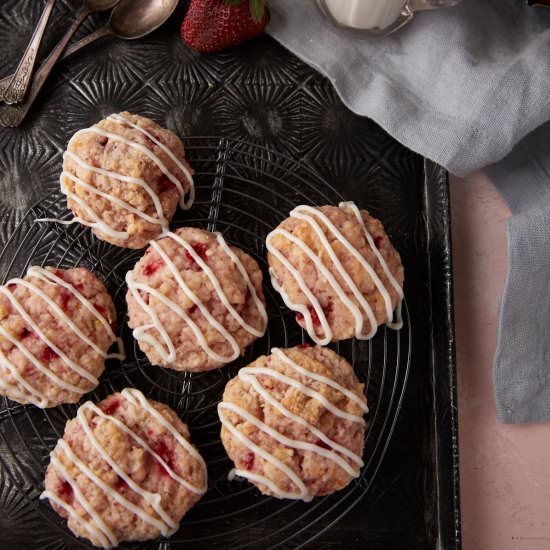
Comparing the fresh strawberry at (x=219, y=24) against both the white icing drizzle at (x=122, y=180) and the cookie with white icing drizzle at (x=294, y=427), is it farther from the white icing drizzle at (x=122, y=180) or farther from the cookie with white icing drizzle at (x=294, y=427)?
the cookie with white icing drizzle at (x=294, y=427)

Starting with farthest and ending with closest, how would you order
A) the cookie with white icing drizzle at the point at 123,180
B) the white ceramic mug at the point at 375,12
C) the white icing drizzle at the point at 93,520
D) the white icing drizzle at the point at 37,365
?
the white ceramic mug at the point at 375,12
the cookie with white icing drizzle at the point at 123,180
the white icing drizzle at the point at 37,365
the white icing drizzle at the point at 93,520

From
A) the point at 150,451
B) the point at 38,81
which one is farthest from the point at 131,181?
the point at 150,451

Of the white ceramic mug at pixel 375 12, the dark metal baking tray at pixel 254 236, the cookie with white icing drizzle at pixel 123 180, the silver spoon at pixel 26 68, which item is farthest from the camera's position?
the silver spoon at pixel 26 68

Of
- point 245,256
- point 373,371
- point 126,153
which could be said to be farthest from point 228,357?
point 126,153

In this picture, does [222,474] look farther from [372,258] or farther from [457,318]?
[457,318]

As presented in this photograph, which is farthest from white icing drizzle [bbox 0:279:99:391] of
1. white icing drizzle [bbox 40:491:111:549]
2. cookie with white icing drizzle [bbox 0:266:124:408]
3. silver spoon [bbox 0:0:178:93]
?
silver spoon [bbox 0:0:178:93]

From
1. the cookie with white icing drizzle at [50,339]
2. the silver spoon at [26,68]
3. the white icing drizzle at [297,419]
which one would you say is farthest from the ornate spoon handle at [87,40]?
the white icing drizzle at [297,419]

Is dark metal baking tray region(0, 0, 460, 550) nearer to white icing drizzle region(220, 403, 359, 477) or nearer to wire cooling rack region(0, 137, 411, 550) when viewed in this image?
wire cooling rack region(0, 137, 411, 550)
